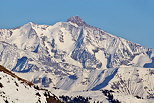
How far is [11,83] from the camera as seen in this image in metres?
98.6

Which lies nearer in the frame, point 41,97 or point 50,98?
point 41,97

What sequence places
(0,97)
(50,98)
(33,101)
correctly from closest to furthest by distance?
(0,97), (33,101), (50,98)

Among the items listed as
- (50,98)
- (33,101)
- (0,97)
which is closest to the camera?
(0,97)

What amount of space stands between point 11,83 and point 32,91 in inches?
187

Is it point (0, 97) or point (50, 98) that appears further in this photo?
point (50, 98)

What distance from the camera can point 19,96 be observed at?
314ft

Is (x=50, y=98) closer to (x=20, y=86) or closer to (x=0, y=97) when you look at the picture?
(x=20, y=86)

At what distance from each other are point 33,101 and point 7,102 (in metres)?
7.09

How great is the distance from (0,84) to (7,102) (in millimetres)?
5001

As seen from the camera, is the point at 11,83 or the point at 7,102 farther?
the point at 11,83

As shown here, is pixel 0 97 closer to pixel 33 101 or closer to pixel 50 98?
pixel 33 101

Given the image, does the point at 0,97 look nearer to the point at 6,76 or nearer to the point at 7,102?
the point at 7,102

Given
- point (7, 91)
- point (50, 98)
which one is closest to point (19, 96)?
point (7, 91)

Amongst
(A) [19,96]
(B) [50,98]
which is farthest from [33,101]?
(B) [50,98]
